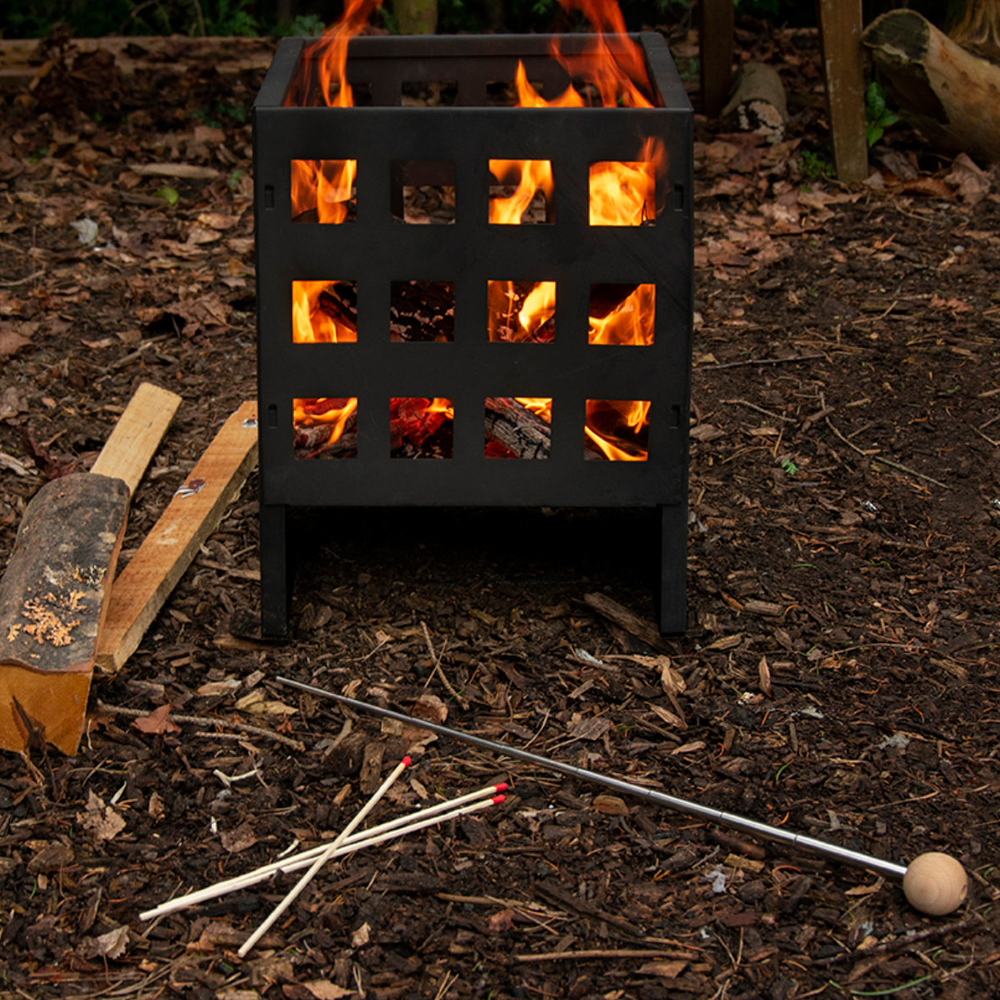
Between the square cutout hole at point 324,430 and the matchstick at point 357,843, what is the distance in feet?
3.23

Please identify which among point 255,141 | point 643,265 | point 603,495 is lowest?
point 603,495

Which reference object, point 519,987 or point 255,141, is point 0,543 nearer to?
point 255,141

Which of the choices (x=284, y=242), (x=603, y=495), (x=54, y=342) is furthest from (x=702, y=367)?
(x=54, y=342)

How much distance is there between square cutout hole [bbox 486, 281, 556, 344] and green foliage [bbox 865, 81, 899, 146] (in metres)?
3.65

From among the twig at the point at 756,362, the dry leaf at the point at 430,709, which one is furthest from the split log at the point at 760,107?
the dry leaf at the point at 430,709

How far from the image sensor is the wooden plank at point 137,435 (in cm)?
384

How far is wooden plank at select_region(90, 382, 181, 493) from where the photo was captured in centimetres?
384

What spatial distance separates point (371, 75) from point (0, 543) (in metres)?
1.78

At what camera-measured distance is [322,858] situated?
237 centimetres

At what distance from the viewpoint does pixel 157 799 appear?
259cm

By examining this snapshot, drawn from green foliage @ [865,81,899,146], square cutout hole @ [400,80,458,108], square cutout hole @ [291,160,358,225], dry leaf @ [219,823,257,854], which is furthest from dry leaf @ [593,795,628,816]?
square cutout hole @ [400,80,458,108]

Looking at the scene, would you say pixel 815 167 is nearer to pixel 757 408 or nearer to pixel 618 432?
pixel 757 408

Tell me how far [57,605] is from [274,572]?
54 centimetres

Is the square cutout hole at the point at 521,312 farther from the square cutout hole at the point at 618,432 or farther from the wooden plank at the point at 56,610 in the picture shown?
the wooden plank at the point at 56,610
